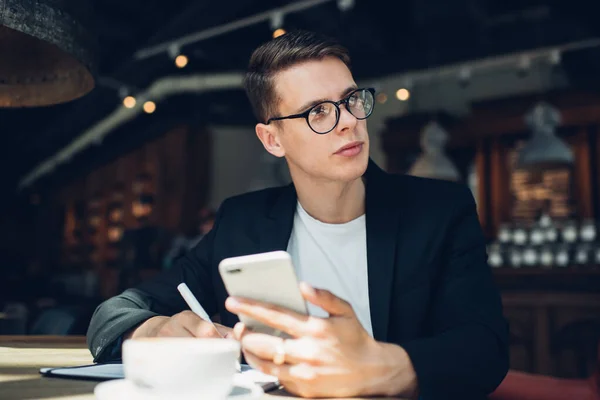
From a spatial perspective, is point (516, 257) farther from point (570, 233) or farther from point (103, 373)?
point (103, 373)

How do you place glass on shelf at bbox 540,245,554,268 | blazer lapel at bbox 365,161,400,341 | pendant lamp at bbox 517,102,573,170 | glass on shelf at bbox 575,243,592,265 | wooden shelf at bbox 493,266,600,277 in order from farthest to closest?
pendant lamp at bbox 517,102,573,170 → glass on shelf at bbox 540,245,554,268 → glass on shelf at bbox 575,243,592,265 → wooden shelf at bbox 493,266,600,277 → blazer lapel at bbox 365,161,400,341

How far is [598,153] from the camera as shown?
745 cm

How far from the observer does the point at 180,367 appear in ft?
2.60

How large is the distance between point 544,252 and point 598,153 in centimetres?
251

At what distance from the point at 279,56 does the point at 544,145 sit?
15.7 ft

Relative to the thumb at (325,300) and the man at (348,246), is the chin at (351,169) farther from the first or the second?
the thumb at (325,300)

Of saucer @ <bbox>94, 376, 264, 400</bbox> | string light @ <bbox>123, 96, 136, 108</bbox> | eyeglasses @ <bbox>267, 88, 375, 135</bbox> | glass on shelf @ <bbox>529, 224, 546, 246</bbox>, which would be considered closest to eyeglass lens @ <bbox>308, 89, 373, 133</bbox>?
eyeglasses @ <bbox>267, 88, 375, 135</bbox>

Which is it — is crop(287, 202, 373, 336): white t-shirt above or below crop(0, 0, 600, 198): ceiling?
below

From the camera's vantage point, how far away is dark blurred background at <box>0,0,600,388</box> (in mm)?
5102

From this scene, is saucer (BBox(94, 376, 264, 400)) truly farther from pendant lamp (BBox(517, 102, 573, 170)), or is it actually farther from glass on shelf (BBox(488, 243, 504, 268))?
pendant lamp (BBox(517, 102, 573, 170))

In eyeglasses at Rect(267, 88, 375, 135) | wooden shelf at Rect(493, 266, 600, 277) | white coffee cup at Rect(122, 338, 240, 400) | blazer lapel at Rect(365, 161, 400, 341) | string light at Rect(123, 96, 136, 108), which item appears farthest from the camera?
string light at Rect(123, 96, 136, 108)

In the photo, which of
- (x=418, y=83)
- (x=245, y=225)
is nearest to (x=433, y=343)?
(x=245, y=225)

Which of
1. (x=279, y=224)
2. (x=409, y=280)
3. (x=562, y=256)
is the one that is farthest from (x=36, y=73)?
(x=562, y=256)

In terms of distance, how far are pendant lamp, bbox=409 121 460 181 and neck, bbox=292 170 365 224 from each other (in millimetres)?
4999
